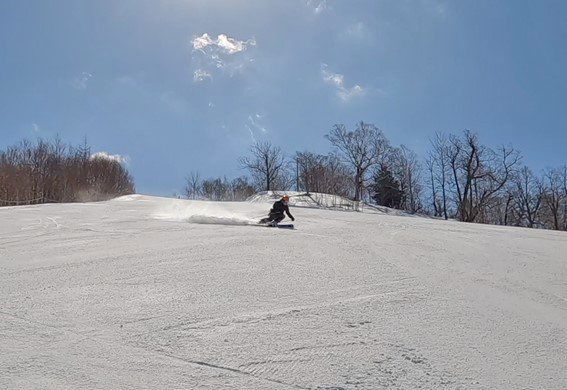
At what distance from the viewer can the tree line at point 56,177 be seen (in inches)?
1249

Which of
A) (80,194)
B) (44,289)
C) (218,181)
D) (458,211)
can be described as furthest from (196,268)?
(218,181)

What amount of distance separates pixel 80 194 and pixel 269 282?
34181 millimetres

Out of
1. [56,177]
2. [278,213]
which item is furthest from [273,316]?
[56,177]

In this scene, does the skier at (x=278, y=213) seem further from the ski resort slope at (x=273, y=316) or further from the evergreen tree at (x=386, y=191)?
the evergreen tree at (x=386, y=191)

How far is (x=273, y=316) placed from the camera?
16.5ft

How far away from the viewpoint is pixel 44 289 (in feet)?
19.2

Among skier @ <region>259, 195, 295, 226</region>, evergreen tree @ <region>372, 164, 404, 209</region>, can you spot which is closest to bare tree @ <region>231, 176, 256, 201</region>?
evergreen tree @ <region>372, 164, 404, 209</region>

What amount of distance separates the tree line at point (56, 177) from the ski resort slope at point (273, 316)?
25876mm

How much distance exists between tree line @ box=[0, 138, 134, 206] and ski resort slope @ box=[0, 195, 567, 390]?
1019 inches

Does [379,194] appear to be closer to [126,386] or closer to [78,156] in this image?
[78,156]

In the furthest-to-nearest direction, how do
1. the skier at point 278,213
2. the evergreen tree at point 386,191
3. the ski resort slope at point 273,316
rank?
1. the evergreen tree at point 386,191
2. the skier at point 278,213
3. the ski resort slope at point 273,316

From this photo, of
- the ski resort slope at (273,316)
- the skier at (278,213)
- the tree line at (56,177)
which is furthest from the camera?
the tree line at (56,177)

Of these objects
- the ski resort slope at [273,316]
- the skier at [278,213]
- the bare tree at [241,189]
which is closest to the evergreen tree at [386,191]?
the bare tree at [241,189]

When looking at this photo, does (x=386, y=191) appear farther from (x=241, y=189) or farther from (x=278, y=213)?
(x=278, y=213)
